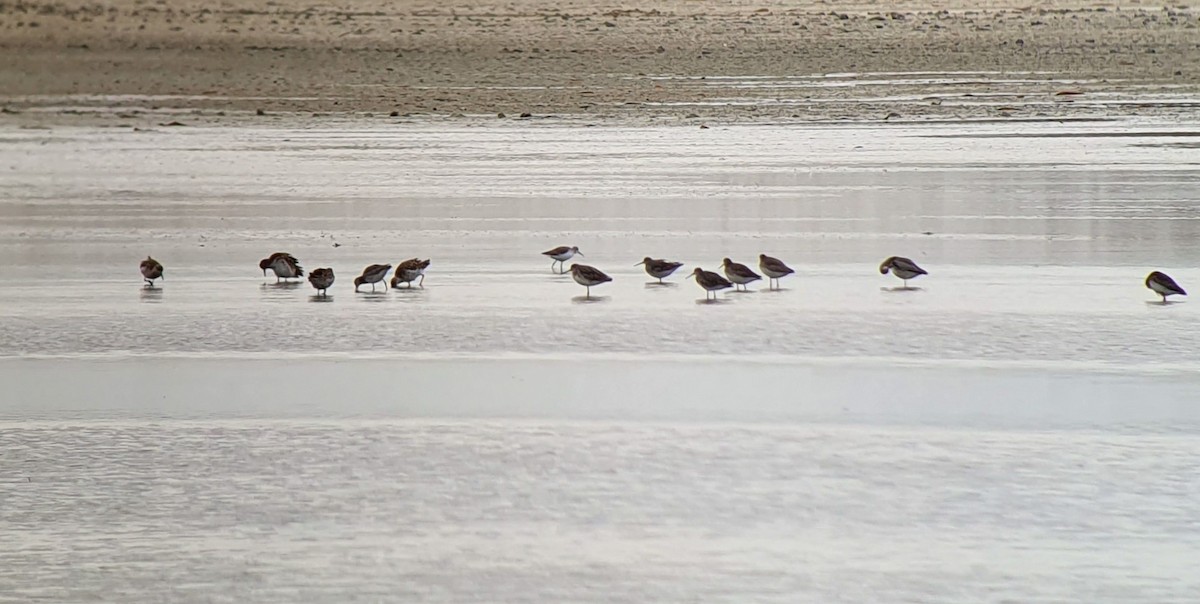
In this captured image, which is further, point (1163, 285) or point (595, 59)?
point (595, 59)

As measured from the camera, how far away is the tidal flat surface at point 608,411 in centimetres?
480

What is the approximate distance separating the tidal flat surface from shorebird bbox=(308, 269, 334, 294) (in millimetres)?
104

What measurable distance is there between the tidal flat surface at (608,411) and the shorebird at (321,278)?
0.10 m

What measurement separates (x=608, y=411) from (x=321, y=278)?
380 centimetres

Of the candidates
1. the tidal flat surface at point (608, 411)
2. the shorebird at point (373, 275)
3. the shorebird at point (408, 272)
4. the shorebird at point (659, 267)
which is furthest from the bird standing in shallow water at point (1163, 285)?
the shorebird at point (373, 275)

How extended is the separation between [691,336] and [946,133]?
1711cm

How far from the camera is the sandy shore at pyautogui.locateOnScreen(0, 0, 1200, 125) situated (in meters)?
31.8

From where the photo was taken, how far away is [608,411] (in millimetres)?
6758

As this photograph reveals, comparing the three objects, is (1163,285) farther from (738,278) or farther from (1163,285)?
Result: (738,278)

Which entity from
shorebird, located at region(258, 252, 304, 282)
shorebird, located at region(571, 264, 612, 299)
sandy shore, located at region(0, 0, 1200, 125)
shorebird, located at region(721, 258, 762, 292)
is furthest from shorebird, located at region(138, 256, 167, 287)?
sandy shore, located at region(0, 0, 1200, 125)

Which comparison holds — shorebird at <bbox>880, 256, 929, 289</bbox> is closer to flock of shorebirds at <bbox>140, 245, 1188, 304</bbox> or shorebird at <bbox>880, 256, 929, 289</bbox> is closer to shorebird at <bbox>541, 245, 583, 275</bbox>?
flock of shorebirds at <bbox>140, 245, 1188, 304</bbox>

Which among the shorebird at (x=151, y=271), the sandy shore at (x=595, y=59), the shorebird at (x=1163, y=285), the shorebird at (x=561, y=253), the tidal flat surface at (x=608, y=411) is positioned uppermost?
the sandy shore at (x=595, y=59)

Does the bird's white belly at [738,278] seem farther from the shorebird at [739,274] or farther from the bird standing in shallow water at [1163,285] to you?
the bird standing in shallow water at [1163,285]

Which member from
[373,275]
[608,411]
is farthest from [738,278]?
[608,411]
